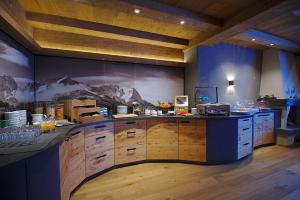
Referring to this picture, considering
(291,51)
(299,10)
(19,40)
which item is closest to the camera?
(19,40)

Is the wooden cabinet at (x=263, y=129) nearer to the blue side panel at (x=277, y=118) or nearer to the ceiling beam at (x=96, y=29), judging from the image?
the blue side panel at (x=277, y=118)

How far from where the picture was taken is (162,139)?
9.64 ft

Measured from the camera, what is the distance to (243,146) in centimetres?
309

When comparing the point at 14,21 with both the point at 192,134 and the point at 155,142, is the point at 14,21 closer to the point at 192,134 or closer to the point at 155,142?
the point at 155,142

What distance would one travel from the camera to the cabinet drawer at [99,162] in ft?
7.67

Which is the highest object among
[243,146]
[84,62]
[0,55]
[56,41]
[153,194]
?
[56,41]

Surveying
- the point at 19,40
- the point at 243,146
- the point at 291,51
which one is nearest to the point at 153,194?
the point at 243,146

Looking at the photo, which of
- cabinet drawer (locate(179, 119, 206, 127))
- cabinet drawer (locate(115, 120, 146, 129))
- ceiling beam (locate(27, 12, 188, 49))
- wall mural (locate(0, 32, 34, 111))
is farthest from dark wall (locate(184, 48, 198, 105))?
wall mural (locate(0, 32, 34, 111))

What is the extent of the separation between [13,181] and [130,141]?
1.91m

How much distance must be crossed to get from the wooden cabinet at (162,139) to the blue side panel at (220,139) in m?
0.60

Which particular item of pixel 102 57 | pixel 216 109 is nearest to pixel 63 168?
pixel 102 57

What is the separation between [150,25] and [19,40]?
6.36 feet

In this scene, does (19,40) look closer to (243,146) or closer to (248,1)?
(248,1)

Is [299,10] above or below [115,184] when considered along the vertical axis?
above
